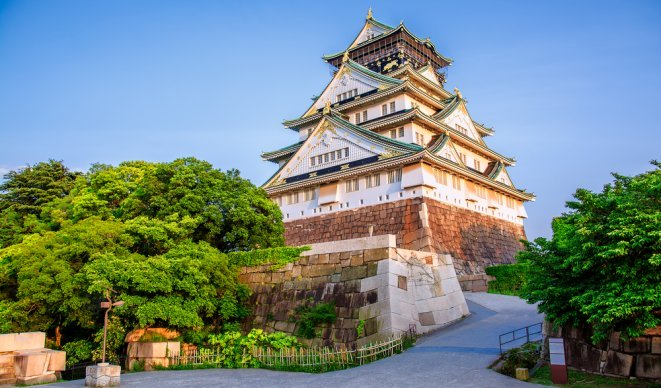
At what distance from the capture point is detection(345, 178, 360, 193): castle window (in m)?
32.2

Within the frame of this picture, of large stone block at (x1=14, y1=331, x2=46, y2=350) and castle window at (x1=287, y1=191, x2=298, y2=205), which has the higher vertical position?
castle window at (x1=287, y1=191, x2=298, y2=205)

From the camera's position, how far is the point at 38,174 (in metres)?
35.5

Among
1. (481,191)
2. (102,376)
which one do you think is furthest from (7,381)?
(481,191)

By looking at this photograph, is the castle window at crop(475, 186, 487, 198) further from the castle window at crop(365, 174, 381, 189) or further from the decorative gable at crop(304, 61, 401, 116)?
the decorative gable at crop(304, 61, 401, 116)

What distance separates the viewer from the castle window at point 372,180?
103ft

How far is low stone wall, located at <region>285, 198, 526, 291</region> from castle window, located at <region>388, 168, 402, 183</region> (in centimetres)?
145

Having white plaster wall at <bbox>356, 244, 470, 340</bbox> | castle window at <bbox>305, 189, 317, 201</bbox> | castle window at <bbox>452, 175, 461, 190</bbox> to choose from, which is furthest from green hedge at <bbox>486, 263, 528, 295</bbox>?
castle window at <bbox>305, 189, 317, 201</bbox>

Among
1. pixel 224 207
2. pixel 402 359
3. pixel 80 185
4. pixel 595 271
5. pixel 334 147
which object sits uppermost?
pixel 334 147

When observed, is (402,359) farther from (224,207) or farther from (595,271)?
(224,207)

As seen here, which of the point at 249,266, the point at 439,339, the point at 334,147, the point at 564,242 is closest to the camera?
the point at 564,242

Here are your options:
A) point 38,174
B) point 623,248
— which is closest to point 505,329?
point 623,248

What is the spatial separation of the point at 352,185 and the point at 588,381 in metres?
22.1

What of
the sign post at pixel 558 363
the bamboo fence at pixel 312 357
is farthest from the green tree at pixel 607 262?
the bamboo fence at pixel 312 357

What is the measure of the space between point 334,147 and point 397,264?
16.4 meters
